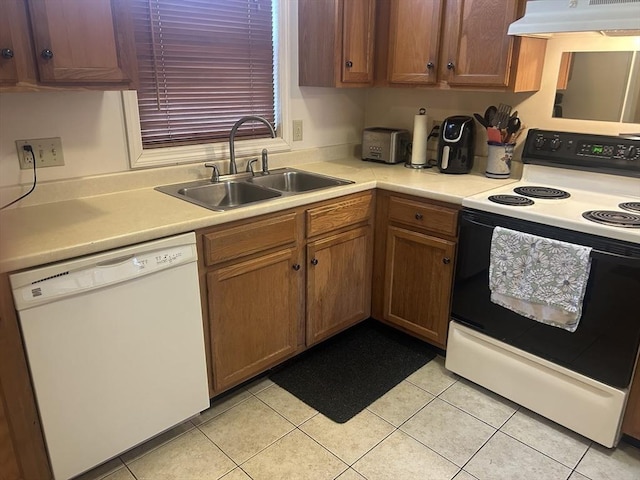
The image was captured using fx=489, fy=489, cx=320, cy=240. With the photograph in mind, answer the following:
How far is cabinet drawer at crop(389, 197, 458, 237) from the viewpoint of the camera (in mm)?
2275

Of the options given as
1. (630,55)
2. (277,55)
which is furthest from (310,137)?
(630,55)

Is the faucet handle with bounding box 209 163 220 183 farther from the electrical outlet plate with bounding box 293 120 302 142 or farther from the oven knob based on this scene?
the oven knob

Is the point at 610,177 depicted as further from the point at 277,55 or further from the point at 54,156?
the point at 54,156

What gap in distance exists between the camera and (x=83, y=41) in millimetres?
1607

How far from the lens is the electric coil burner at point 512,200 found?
2.09 metres

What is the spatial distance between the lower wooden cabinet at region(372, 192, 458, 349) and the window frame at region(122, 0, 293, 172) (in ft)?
2.35

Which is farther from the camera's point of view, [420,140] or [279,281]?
[420,140]

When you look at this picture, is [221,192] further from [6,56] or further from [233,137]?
[6,56]

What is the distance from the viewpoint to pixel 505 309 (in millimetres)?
2117

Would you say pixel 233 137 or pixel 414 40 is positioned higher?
pixel 414 40

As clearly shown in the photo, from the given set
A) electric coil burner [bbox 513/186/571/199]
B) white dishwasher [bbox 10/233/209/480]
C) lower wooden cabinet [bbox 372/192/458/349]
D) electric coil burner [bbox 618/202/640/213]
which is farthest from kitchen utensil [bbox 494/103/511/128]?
white dishwasher [bbox 10/233/209/480]

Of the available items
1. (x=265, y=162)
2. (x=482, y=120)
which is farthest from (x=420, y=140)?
(x=265, y=162)

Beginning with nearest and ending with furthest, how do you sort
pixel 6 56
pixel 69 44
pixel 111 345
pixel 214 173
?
pixel 6 56 < pixel 69 44 < pixel 111 345 < pixel 214 173

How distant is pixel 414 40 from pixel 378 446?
1976 mm
